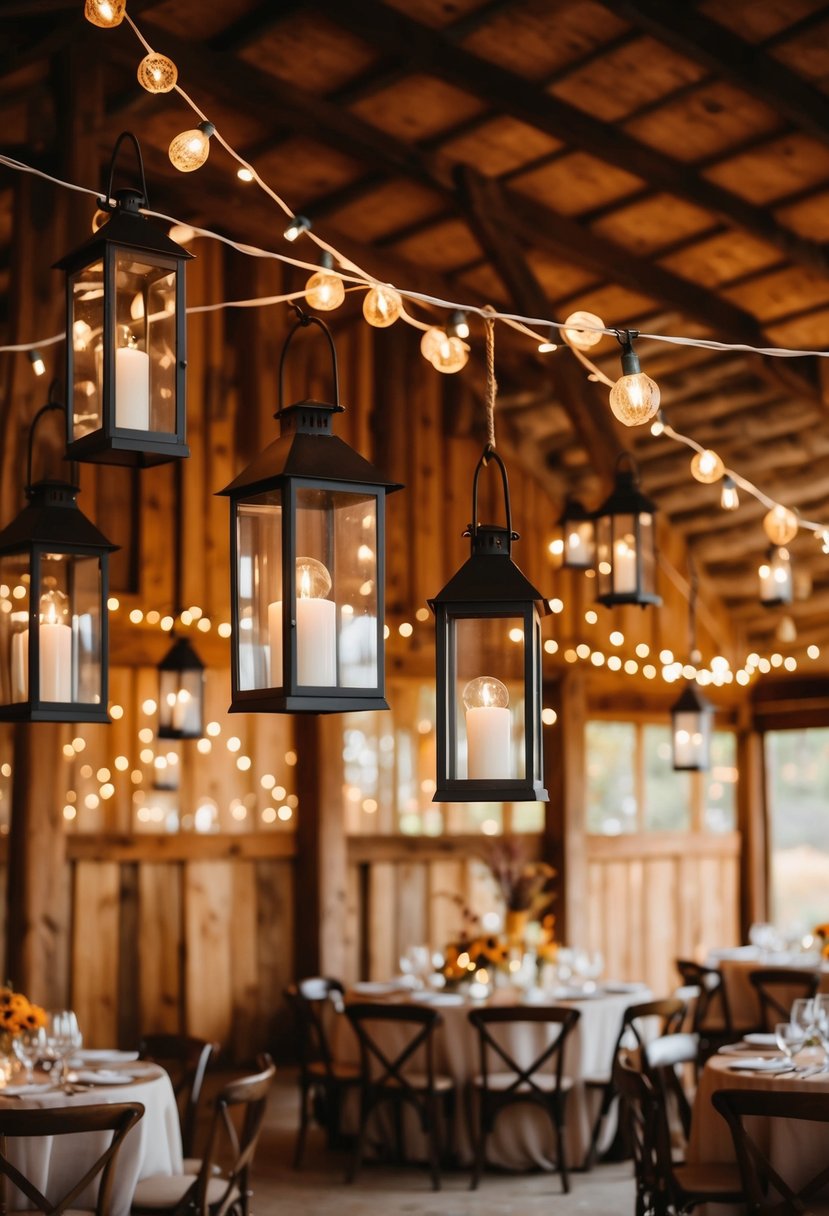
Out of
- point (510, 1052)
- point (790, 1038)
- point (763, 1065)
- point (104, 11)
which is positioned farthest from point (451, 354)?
point (510, 1052)

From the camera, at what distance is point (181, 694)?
7.88m

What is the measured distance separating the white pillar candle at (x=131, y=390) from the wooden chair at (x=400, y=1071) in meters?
4.26

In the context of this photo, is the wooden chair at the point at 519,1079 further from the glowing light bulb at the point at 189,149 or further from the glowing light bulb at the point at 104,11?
the glowing light bulb at the point at 104,11

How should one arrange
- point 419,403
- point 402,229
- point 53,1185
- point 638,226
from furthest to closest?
point 419,403, point 402,229, point 638,226, point 53,1185

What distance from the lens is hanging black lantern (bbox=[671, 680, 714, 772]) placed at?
8.88 m

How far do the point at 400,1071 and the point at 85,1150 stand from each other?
2476mm

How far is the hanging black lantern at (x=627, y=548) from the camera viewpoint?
7.18 meters

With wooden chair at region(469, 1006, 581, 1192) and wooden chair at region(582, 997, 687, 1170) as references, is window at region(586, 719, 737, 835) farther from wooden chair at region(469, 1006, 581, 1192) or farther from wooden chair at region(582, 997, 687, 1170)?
wooden chair at region(469, 1006, 581, 1192)

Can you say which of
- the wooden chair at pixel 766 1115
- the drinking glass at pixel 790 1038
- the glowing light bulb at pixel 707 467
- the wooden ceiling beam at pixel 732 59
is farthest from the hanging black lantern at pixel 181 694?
the wooden chair at pixel 766 1115

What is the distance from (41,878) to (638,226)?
4.85 metres

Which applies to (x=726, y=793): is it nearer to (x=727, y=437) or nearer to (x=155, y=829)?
(x=727, y=437)

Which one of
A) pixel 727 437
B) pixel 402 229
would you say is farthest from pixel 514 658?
pixel 727 437

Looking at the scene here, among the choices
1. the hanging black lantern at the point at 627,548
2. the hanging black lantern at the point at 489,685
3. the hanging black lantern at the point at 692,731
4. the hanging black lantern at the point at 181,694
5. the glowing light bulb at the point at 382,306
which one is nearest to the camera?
the hanging black lantern at the point at 489,685

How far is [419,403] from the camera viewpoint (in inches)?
408
